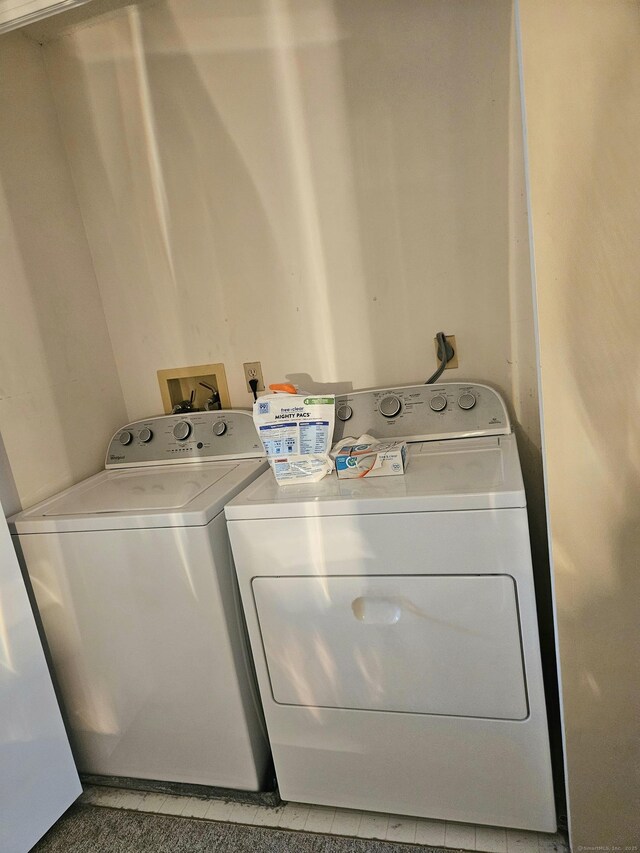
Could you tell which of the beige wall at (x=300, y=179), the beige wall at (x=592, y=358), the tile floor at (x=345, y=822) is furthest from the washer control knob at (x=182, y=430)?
the beige wall at (x=592, y=358)

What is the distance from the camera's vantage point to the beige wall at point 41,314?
5.62ft

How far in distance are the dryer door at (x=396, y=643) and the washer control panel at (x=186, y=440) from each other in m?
0.56

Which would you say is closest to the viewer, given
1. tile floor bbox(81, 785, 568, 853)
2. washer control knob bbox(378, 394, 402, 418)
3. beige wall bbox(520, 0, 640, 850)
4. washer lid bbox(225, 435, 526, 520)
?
beige wall bbox(520, 0, 640, 850)

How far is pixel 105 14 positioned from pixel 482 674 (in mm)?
2118

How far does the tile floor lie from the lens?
1.40 meters

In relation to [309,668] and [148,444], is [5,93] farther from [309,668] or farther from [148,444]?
[309,668]

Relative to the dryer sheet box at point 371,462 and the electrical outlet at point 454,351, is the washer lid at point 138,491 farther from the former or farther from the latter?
the electrical outlet at point 454,351

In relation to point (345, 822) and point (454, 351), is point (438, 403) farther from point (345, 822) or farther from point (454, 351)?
point (345, 822)

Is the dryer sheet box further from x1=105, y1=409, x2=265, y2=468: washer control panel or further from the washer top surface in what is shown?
x1=105, y1=409, x2=265, y2=468: washer control panel

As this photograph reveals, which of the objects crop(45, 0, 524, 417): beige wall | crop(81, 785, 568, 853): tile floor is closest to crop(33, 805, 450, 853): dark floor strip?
crop(81, 785, 568, 853): tile floor

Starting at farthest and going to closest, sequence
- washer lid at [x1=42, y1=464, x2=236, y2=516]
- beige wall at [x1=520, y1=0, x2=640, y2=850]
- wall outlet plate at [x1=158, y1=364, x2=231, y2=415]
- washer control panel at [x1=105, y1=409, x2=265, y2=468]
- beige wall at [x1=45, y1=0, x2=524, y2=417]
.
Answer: wall outlet plate at [x1=158, y1=364, x2=231, y2=415], washer control panel at [x1=105, y1=409, x2=265, y2=468], beige wall at [x1=45, y1=0, x2=524, y2=417], washer lid at [x1=42, y1=464, x2=236, y2=516], beige wall at [x1=520, y1=0, x2=640, y2=850]

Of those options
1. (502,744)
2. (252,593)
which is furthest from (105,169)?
(502,744)

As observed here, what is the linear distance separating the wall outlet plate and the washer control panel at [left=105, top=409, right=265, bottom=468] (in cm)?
9

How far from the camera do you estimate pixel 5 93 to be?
1786mm
